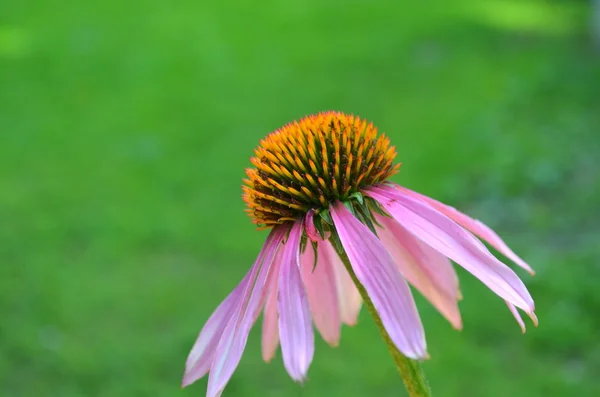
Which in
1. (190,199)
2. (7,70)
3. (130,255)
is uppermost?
(7,70)

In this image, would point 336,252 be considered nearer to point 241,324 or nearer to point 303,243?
point 303,243

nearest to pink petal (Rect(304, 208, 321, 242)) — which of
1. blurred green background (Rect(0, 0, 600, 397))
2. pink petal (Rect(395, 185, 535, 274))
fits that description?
pink petal (Rect(395, 185, 535, 274))

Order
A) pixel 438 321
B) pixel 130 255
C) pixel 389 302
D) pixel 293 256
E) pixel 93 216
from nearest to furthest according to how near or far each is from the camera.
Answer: pixel 389 302 → pixel 293 256 → pixel 438 321 → pixel 130 255 → pixel 93 216

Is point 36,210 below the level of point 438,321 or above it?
above

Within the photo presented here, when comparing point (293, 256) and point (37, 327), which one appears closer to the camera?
point (293, 256)

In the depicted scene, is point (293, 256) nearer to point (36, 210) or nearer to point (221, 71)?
point (36, 210)

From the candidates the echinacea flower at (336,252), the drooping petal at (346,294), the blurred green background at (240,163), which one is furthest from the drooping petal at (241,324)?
the blurred green background at (240,163)

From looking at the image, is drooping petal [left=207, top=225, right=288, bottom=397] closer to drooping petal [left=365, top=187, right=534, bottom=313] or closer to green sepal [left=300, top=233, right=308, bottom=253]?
green sepal [left=300, top=233, right=308, bottom=253]

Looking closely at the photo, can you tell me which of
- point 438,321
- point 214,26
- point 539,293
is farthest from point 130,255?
point 214,26
